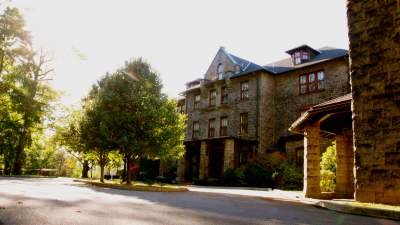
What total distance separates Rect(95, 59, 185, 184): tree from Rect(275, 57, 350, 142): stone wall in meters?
10.8

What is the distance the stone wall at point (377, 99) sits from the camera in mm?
8273

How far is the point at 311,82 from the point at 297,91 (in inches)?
52.8

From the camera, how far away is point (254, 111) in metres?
27.6

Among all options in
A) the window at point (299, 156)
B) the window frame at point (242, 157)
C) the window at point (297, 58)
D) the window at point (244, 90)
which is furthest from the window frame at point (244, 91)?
the window at point (299, 156)

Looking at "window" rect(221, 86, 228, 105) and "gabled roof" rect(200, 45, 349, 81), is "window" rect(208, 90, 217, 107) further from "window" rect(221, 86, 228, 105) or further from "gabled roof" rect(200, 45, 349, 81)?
"gabled roof" rect(200, 45, 349, 81)

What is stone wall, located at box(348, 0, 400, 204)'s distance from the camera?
27.1 ft

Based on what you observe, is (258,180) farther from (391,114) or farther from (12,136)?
(12,136)

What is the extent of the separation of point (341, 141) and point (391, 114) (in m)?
5.32

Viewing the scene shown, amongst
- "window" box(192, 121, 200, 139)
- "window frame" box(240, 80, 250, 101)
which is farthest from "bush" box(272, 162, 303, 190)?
"window" box(192, 121, 200, 139)

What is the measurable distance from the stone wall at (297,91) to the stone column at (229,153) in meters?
4.21

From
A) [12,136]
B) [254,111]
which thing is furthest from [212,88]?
[12,136]

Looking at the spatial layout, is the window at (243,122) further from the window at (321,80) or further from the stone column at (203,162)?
the window at (321,80)

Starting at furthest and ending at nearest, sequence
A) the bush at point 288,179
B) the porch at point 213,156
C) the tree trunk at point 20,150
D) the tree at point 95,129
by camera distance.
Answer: the tree trunk at point 20,150
the porch at point 213,156
the bush at point 288,179
the tree at point 95,129

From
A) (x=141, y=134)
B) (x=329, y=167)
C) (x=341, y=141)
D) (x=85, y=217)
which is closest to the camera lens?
(x=85, y=217)
